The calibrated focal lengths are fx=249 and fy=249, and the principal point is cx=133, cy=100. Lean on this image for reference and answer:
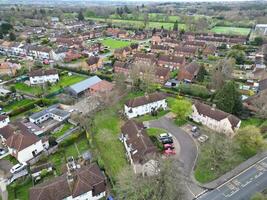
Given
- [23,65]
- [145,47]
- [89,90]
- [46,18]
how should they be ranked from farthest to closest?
[46,18] → [145,47] → [23,65] → [89,90]

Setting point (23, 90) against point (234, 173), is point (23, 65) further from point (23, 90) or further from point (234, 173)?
point (234, 173)

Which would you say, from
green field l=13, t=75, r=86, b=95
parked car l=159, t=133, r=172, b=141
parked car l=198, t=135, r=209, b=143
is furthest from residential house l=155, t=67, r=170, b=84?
parked car l=198, t=135, r=209, b=143

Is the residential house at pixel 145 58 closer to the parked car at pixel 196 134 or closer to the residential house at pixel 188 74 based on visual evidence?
the residential house at pixel 188 74

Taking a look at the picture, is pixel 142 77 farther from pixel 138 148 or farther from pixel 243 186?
pixel 243 186

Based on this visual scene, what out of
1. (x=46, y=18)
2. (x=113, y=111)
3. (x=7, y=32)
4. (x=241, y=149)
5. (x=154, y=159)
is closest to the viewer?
(x=154, y=159)

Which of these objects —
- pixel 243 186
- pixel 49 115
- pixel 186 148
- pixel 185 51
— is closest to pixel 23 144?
pixel 49 115

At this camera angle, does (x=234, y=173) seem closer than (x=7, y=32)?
Yes

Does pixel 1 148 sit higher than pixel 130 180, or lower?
lower

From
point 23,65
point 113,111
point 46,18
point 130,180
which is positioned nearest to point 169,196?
point 130,180

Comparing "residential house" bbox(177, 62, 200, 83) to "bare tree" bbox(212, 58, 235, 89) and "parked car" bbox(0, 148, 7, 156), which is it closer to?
"bare tree" bbox(212, 58, 235, 89)
